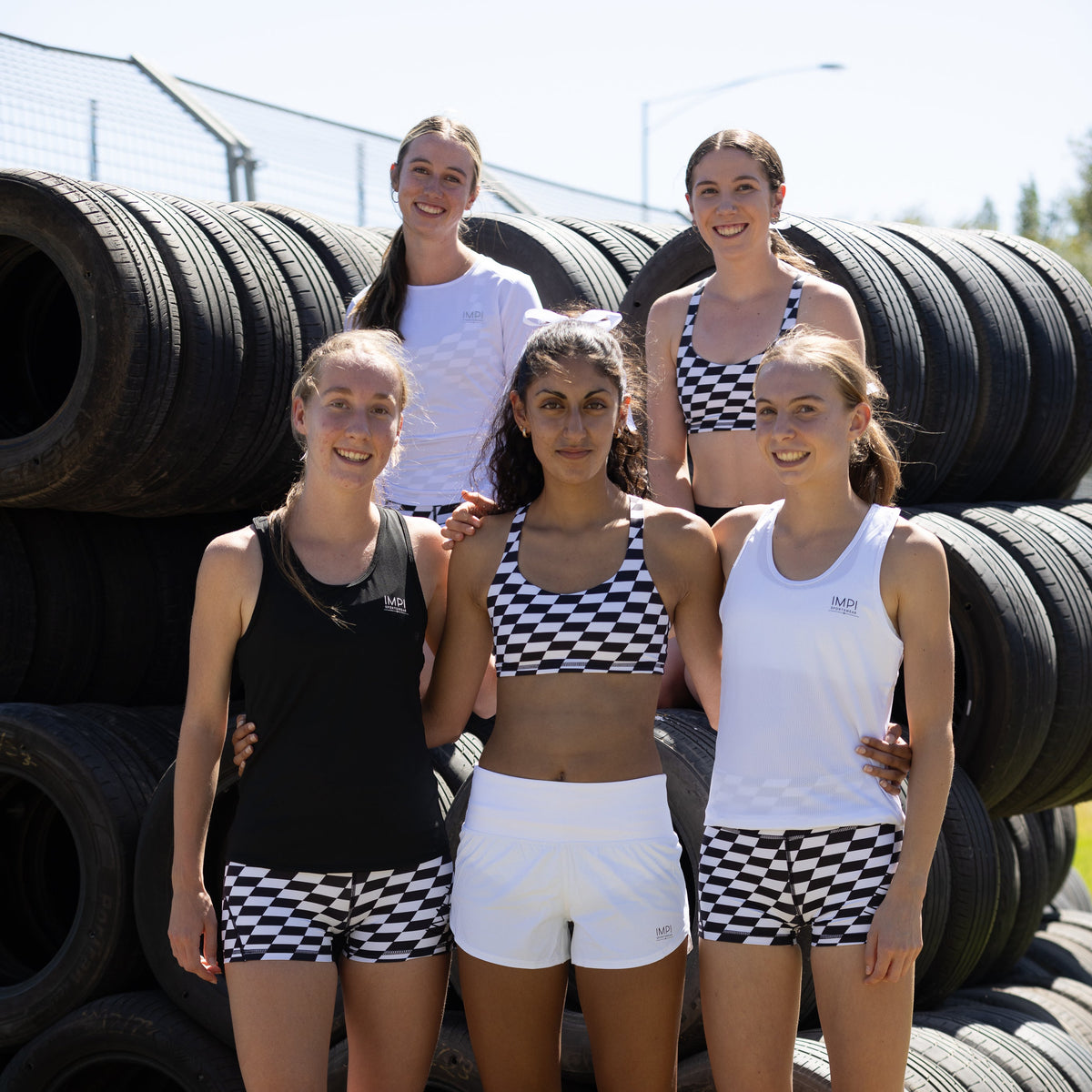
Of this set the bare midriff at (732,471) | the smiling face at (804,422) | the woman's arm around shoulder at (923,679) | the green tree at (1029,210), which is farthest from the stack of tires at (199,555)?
the green tree at (1029,210)

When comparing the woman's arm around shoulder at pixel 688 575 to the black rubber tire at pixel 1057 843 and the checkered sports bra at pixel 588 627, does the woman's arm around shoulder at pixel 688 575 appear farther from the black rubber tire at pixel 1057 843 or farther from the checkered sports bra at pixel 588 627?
the black rubber tire at pixel 1057 843

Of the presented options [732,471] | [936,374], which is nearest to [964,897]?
[732,471]

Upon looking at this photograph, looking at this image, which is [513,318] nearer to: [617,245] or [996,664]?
[996,664]

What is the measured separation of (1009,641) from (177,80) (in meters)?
6.44

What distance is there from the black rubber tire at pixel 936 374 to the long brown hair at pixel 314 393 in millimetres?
2591

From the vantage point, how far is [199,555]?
5.41 meters

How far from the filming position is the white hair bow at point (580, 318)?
10.6ft

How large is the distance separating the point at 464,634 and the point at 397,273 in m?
1.44

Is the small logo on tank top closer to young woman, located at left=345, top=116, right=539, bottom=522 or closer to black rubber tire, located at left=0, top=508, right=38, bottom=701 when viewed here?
young woman, located at left=345, top=116, right=539, bottom=522

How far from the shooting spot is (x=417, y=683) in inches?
119

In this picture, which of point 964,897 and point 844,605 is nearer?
point 844,605

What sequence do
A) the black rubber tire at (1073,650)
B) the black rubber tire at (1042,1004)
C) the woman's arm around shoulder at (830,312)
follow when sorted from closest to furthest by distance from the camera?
1. the woman's arm around shoulder at (830,312)
2. the black rubber tire at (1073,650)
3. the black rubber tire at (1042,1004)

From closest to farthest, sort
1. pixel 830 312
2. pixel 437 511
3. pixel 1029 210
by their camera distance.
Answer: pixel 830 312 < pixel 437 511 < pixel 1029 210

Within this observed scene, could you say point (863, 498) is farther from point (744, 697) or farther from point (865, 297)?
point (865, 297)
